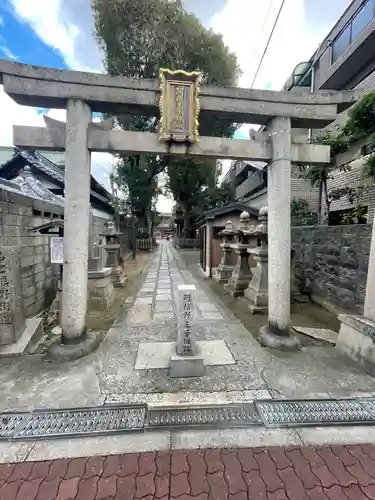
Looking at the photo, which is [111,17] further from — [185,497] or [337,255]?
[185,497]

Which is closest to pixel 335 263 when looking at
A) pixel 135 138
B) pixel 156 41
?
pixel 135 138

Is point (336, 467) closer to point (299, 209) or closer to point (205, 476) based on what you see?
Answer: point (205, 476)

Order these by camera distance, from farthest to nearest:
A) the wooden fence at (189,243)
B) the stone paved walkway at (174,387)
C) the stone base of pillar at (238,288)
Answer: the wooden fence at (189,243)
the stone base of pillar at (238,288)
the stone paved walkway at (174,387)

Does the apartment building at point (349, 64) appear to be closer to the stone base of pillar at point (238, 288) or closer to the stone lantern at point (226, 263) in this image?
the stone lantern at point (226, 263)

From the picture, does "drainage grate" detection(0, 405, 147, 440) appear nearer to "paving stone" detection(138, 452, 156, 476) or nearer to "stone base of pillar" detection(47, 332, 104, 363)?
"paving stone" detection(138, 452, 156, 476)

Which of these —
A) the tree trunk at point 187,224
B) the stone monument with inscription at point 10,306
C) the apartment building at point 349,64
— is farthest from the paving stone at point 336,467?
the tree trunk at point 187,224

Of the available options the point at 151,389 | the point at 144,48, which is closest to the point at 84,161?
the point at 151,389

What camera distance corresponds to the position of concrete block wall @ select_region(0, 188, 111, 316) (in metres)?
4.04

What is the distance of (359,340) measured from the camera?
358cm

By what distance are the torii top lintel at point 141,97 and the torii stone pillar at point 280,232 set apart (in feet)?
1.07

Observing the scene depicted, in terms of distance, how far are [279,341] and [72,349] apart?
3589mm

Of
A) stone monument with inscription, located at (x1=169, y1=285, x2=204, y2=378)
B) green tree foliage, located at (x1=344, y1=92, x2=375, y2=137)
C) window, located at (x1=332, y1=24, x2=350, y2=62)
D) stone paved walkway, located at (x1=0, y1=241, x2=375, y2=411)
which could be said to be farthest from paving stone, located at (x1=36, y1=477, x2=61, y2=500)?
window, located at (x1=332, y1=24, x2=350, y2=62)

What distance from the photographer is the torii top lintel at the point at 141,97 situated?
A: 3.38 meters

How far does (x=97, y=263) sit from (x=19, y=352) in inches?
147
